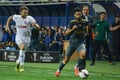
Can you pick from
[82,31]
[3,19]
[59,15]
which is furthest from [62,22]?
[82,31]

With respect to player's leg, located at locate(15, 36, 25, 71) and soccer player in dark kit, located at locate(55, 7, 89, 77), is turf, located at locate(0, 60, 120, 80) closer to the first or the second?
player's leg, located at locate(15, 36, 25, 71)

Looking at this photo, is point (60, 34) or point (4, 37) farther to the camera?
point (4, 37)

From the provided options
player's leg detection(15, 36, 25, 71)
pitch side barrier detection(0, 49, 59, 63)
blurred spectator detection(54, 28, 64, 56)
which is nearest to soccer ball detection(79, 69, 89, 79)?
player's leg detection(15, 36, 25, 71)

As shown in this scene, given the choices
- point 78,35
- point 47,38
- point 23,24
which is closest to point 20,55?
point 23,24

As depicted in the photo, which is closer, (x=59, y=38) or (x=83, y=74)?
(x=83, y=74)

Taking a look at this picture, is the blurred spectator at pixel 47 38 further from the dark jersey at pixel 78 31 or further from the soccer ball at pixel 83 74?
the soccer ball at pixel 83 74

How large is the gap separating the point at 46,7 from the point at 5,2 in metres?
3.85

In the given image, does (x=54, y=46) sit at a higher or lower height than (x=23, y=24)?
lower

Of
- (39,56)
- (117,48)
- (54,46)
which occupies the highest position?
(117,48)

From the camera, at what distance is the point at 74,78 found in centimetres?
1429

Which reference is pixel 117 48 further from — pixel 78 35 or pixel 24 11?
pixel 78 35

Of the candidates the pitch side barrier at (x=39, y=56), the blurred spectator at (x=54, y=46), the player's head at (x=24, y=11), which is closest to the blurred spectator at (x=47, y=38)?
the blurred spectator at (x=54, y=46)

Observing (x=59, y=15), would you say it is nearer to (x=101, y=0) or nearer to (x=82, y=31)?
(x=101, y=0)

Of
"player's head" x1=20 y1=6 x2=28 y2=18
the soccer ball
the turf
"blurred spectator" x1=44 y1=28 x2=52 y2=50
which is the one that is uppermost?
"player's head" x1=20 y1=6 x2=28 y2=18
